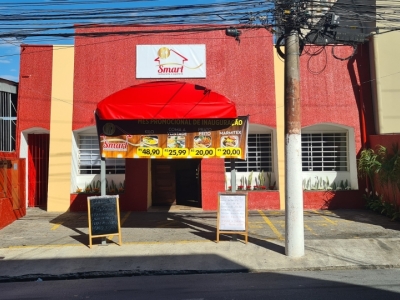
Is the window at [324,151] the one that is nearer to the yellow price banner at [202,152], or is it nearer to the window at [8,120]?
the yellow price banner at [202,152]

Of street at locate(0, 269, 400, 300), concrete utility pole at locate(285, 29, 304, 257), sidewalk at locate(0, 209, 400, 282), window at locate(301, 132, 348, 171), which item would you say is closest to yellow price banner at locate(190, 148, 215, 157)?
concrete utility pole at locate(285, 29, 304, 257)

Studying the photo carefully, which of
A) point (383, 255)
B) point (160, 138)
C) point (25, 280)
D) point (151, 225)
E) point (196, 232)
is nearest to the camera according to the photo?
point (25, 280)

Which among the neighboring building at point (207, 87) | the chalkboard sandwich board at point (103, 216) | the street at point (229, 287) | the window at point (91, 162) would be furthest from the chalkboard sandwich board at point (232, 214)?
the window at point (91, 162)

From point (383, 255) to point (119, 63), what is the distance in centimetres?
944

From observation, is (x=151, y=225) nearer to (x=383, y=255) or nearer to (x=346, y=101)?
(x=383, y=255)

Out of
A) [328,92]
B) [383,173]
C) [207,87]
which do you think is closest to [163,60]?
[207,87]

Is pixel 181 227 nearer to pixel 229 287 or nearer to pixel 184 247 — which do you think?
Result: pixel 184 247

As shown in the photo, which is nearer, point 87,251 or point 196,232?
point 87,251

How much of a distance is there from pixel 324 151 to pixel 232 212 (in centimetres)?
605

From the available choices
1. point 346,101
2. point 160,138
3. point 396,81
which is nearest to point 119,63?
point 160,138

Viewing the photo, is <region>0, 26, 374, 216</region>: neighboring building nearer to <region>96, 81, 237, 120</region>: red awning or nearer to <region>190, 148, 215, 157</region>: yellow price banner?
Result: <region>190, 148, 215, 157</region>: yellow price banner

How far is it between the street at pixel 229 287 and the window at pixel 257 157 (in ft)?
21.5

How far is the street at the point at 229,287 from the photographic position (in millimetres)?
5672

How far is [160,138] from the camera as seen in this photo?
28.8ft
